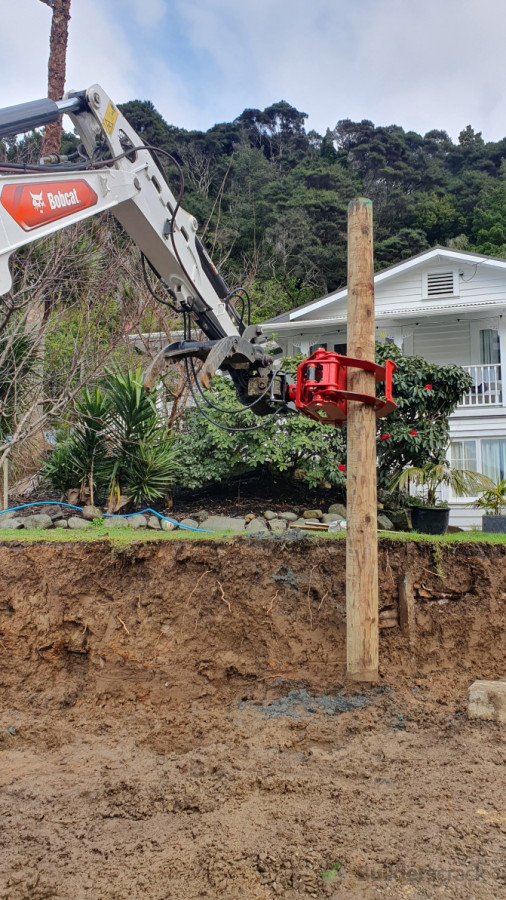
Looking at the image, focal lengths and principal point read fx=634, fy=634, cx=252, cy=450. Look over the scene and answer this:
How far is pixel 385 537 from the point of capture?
6.28 m

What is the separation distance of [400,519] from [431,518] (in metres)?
0.78

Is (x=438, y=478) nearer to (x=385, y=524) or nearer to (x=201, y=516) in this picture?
(x=385, y=524)

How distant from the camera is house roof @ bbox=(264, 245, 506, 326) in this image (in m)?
16.5

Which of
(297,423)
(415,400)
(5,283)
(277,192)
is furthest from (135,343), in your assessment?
(277,192)

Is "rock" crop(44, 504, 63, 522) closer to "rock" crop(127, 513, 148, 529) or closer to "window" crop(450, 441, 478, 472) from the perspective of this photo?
"rock" crop(127, 513, 148, 529)

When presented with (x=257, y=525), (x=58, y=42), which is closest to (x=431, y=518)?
(x=257, y=525)

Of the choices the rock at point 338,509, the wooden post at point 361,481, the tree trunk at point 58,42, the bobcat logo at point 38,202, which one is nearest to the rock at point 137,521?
the rock at point 338,509

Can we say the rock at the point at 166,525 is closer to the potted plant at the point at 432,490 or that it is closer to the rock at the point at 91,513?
the rock at the point at 91,513

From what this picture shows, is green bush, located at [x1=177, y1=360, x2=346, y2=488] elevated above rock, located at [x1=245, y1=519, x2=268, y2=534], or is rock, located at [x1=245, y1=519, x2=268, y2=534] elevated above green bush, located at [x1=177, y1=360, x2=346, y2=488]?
green bush, located at [x1=177, y1=360, x2=346, y2=488]

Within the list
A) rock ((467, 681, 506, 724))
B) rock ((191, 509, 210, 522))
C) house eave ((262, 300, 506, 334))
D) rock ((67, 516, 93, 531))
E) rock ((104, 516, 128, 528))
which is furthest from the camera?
house eave ((262, 300, 506, 334))

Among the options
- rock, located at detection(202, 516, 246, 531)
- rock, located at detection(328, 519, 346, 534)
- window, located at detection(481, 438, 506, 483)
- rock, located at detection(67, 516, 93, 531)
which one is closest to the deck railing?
window, located at detection(481, 438, 506, 483)

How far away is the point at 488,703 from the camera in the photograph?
4785mm

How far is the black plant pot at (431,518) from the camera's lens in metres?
10.1

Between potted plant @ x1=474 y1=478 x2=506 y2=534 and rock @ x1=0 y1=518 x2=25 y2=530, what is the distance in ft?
22.8
